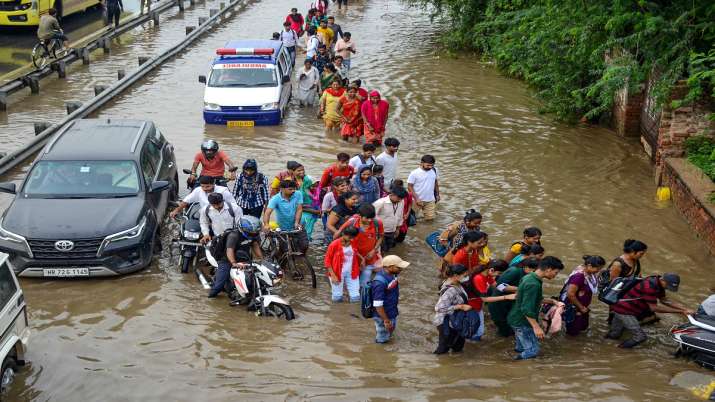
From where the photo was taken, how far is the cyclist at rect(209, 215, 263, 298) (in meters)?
11.7

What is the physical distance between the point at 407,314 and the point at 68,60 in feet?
59.1

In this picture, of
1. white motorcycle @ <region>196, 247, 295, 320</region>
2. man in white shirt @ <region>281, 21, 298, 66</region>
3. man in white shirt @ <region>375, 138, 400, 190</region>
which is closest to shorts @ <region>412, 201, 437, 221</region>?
man in white shirt @ <region>375, 138, 400, 190</region>

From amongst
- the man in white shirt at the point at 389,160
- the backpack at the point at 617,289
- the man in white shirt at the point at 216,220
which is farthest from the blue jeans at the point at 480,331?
the man in white shirt at the point at 389,160

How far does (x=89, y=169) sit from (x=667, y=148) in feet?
32.5

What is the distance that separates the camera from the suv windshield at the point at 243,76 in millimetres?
21484

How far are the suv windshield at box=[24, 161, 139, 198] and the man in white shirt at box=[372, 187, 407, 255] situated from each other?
3407 mm

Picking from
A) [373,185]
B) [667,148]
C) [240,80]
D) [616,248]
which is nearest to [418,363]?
[373,185]

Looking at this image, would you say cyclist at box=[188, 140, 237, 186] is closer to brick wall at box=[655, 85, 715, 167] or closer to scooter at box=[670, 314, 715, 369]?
scooter at box=[670, 314, 715, 369]

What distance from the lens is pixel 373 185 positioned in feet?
44.8

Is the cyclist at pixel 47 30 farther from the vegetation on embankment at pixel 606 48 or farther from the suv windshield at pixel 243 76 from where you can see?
the vegetation on embankment at pixel 606 48

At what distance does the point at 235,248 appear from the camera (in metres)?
11.8

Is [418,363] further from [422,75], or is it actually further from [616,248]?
[422,75]

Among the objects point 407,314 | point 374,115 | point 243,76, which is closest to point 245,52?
point 243,76

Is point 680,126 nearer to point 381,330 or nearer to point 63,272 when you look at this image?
point 381,330
